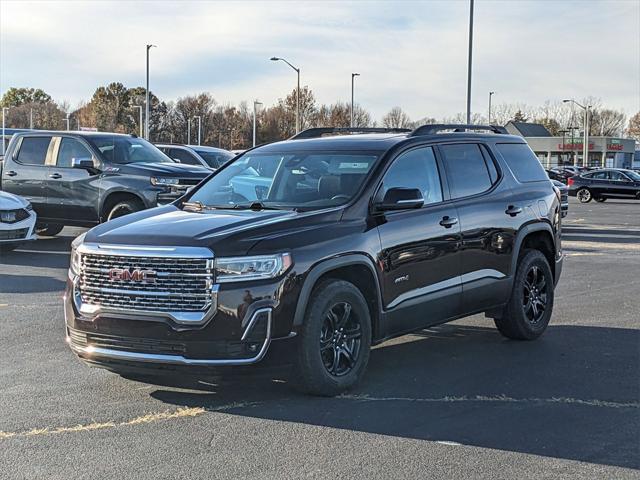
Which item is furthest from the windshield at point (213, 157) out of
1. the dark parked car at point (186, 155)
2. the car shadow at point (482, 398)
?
the car shadow at point (482, 398)

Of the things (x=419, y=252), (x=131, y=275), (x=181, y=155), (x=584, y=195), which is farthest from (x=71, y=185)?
(x=584, y=195)

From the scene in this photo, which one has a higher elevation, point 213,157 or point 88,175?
point 213,157

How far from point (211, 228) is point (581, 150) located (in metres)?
99.8

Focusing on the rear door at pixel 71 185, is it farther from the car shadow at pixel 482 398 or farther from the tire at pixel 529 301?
the tire at pixel 529 301

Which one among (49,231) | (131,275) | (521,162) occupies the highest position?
(521,162)

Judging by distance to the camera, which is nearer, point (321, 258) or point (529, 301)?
point (321, 258)

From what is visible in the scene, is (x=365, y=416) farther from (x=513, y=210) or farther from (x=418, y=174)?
(x=513, y=210)

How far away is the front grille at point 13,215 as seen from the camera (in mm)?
13305

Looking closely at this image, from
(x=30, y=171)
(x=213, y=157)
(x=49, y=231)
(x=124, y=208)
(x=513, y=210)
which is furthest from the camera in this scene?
(x=213, y=157)

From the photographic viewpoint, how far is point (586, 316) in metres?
8.98

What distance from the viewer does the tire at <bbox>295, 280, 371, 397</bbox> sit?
17.9 ft

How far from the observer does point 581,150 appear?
99.4 metres

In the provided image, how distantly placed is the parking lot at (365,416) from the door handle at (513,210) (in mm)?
1210

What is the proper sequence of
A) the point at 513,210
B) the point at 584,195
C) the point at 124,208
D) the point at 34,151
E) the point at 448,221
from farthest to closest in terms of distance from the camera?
the point at 584,195
the point at 34,151
the point at 124,208
the point at 513,210
the point at 448,221
